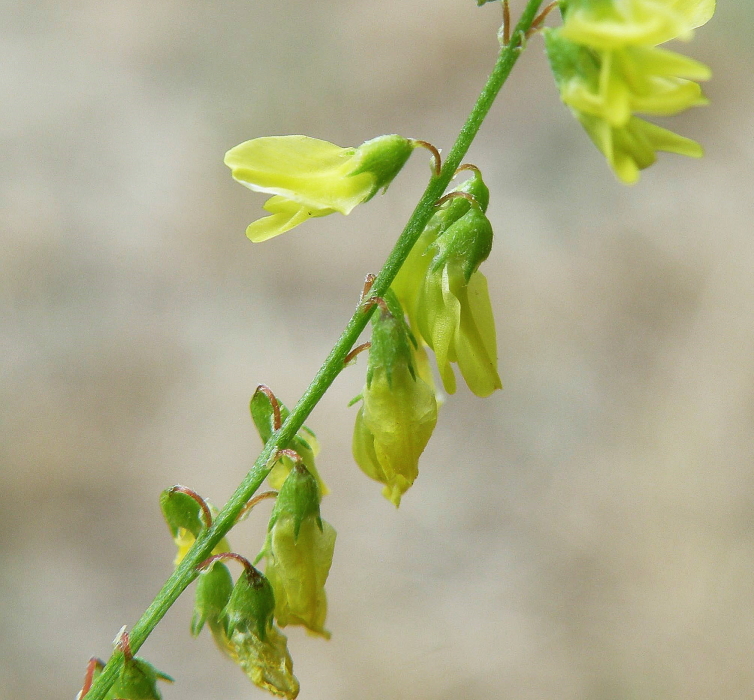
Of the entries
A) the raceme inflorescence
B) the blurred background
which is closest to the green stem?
the raceme inflorescence

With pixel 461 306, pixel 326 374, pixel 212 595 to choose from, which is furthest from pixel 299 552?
pixel 461 306

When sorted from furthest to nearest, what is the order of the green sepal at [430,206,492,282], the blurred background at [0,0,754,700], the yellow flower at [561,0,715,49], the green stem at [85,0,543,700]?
the blurred background at [0,0,754,700]
the green sepal at [430,206,492,282]
the green stem at [85,0,543,700]
the yellow flower at [561,0,715,49]

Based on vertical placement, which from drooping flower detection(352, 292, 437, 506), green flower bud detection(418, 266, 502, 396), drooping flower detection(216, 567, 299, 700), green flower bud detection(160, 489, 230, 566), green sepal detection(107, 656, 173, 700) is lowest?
green sepal detection(107, 656, 173, 700)

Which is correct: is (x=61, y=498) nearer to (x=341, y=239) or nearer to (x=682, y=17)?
(x=341, y=239)

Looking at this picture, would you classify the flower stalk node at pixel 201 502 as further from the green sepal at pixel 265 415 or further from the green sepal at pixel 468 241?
the green sepal at pixel 468 241

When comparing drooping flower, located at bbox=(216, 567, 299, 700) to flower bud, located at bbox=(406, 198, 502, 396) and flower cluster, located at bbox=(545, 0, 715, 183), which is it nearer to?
flower bud, located at bbox=(406, 198, 502, 396)

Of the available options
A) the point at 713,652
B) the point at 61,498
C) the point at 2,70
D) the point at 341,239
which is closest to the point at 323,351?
the point at 341,239

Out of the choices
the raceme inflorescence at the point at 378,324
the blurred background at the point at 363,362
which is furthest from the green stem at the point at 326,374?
the blurred background at the point at 363,362
